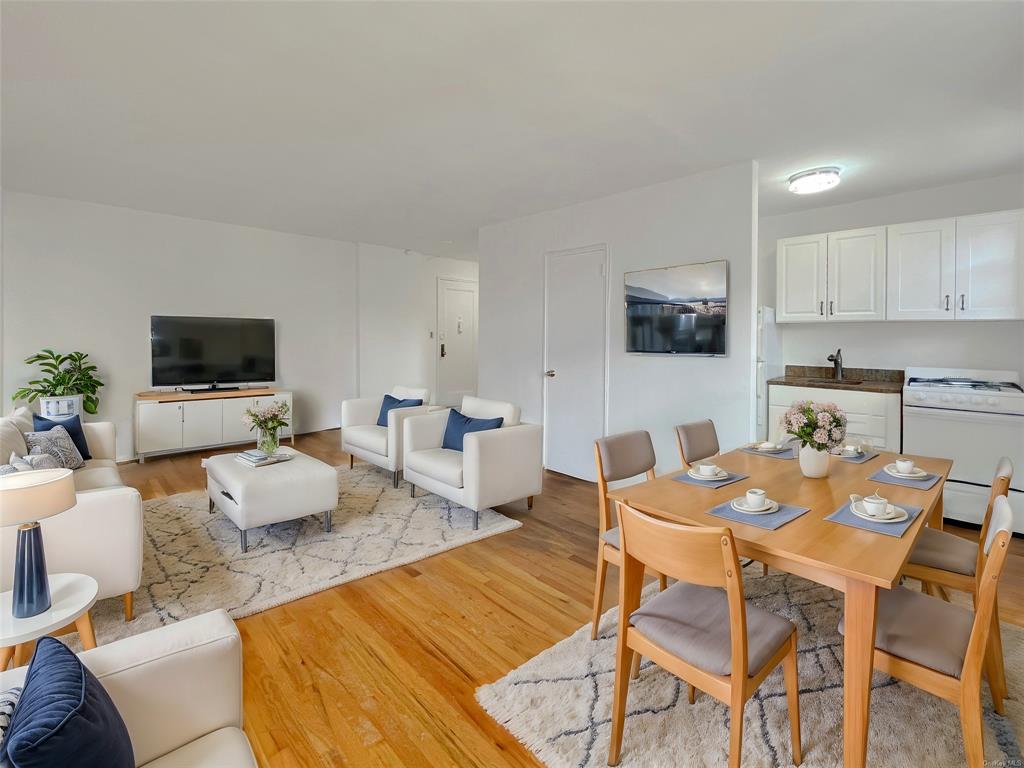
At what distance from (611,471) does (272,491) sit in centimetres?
202

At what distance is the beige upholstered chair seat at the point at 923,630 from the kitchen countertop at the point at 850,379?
2799 millimetres

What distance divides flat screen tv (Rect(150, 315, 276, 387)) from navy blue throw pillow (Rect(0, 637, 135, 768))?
540 cm

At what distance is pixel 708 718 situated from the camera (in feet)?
5.69

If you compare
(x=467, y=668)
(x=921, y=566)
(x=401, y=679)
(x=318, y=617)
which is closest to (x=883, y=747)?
(x=921, y=566)

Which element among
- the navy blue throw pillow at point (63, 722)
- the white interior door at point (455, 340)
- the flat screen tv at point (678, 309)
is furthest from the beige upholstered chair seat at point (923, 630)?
the white interior door at point (455, 340)

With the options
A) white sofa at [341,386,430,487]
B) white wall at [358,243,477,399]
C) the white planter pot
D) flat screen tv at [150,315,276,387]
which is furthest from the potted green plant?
white wall at [358,243,477,399]

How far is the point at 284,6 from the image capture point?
1996 mm

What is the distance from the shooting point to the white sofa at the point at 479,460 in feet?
11.2

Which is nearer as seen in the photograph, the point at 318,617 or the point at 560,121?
the point at 318,617

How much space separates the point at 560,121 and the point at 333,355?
15.9 feet

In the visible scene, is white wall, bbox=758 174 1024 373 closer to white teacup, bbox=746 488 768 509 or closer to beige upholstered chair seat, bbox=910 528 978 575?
beige upholstered chair seat, bbox=910 528 978 575

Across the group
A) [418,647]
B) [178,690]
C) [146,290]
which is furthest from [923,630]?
[146,290]

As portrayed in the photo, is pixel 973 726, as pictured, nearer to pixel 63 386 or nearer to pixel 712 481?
pixel 712 481

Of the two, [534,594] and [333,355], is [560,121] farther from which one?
[333,355]
